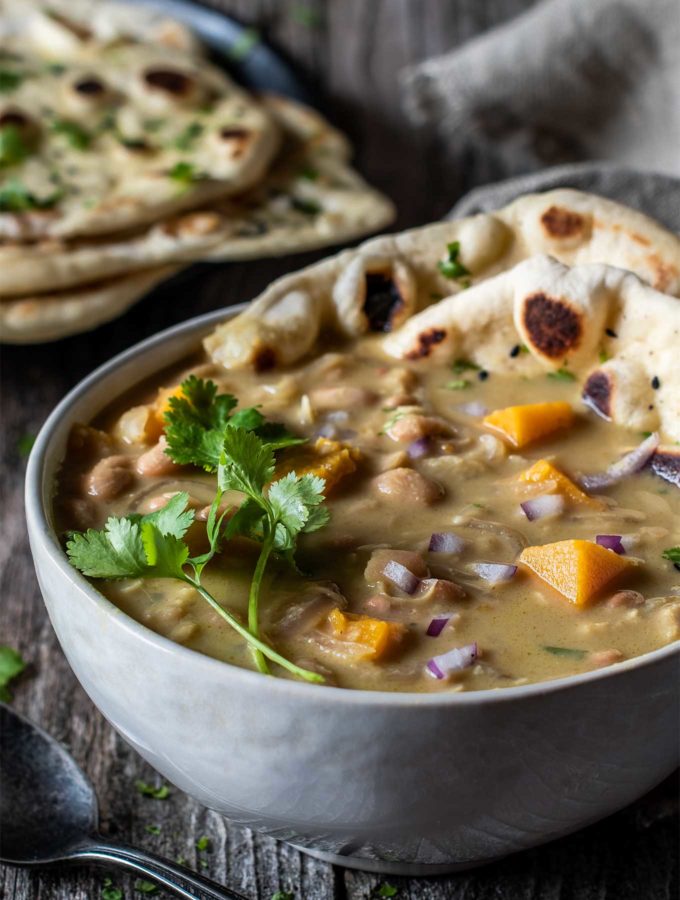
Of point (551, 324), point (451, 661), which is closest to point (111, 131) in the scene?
point (551, 324)

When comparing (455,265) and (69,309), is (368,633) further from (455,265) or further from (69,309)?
(69,309)

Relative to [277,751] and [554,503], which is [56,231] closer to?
[554,503]

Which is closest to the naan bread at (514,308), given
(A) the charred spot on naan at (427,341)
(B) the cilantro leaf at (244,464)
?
(A) the charred spot on naan at (427,341)

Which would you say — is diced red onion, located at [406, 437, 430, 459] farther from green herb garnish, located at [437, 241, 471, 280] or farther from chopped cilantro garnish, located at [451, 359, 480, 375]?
green herb garnish, located at [437, 241, 471, 280]

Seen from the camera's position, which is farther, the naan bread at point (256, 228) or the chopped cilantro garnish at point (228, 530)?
the naan bread at point (256, 228)

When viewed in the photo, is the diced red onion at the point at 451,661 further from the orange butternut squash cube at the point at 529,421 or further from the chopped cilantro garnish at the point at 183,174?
the chopped cilantro garnish at the point at 183,174

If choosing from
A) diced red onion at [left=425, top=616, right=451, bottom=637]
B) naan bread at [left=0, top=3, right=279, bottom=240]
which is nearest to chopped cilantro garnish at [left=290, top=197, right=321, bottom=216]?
naan bread at [left=0, top=3, right=279, bottom=240]
